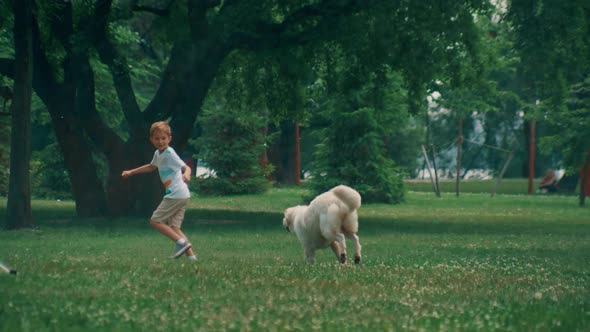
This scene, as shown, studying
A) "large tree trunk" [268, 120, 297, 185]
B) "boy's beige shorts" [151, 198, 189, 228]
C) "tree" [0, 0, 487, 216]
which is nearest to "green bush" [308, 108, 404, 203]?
"tree" [0, 0, 487, 216]

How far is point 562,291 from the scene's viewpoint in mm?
9758

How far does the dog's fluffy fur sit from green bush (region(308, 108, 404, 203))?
2744 cm

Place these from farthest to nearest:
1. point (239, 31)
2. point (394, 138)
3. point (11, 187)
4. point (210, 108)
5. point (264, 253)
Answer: point (394, 138)
point (210, 108)
point (239, 31)
point (11, 187)
point (264, 253)

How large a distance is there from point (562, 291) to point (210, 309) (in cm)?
413

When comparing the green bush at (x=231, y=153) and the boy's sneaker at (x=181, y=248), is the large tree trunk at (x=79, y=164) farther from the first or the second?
the green bush at (x=231, y=153)

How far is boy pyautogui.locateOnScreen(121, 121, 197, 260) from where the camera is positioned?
1284 cm

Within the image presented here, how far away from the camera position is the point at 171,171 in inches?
511

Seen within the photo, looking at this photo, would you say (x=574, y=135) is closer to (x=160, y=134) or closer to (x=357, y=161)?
(x=357, y=161)

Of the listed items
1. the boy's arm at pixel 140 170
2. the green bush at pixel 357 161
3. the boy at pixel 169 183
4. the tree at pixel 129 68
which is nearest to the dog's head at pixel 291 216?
the boy at pixel 169 183

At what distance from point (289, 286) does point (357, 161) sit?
32.1 m

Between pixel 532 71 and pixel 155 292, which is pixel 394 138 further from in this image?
pixel 155 292

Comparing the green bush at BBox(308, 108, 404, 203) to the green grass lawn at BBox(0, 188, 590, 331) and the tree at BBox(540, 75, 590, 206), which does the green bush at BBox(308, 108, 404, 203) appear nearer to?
the tree at BBox(540, 75, 590, 206)

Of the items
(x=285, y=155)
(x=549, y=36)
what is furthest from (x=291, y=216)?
(x=285, y=155)

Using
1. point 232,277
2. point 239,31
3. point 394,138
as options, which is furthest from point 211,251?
point 394,138
